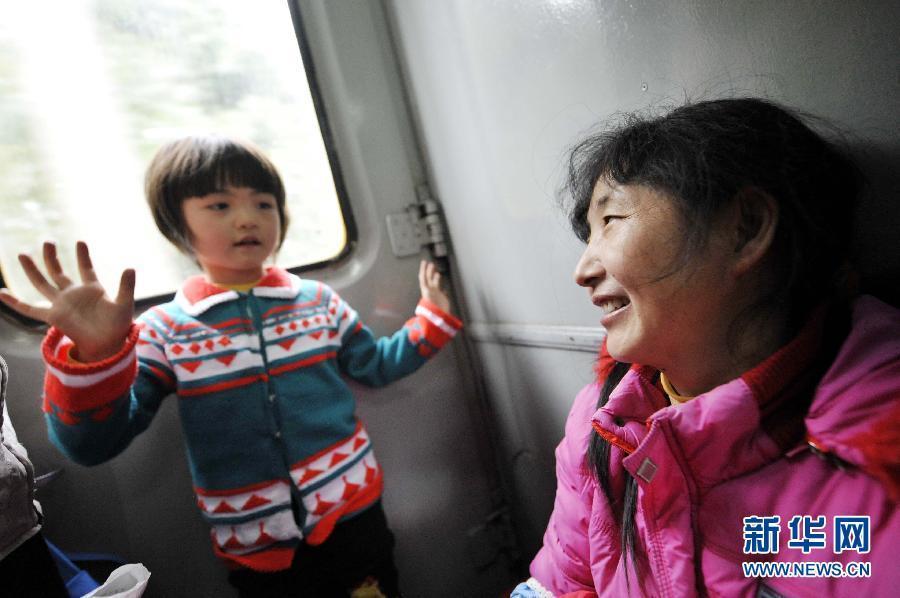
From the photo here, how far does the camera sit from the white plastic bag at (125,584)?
31.9 inches

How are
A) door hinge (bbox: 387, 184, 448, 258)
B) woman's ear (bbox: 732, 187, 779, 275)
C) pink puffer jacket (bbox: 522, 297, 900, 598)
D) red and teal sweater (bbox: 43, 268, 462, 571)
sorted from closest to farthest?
pink puffer jacket (bbox: 522, 297, 900, 598) → woman's ear (bbox: 732, 187, 779, 275) → red and teal sweater (bbox: 43, 268, 462, 571) → door hinge (bbox: 387, 184, 448, 258)

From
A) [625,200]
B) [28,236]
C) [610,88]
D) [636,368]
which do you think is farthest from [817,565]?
[28,236]

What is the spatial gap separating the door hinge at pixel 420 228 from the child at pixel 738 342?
1018 mm

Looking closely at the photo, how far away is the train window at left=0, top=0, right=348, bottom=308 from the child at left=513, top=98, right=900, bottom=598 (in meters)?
1.21

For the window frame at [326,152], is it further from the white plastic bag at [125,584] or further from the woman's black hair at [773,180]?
the woman's black hair at [773,180]

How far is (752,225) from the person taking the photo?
723 mm

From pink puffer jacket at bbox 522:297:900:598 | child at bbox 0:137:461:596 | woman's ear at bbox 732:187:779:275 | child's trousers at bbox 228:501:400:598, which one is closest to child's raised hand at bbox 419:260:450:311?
child at bbox 0:137:461:596

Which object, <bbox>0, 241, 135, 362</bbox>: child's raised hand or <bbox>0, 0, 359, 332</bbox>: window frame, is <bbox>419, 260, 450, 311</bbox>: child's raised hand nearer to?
<bbox>0, 0, 359, 332</bbox>: window frame

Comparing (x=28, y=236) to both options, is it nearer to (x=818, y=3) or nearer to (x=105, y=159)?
(x=105, y=159)

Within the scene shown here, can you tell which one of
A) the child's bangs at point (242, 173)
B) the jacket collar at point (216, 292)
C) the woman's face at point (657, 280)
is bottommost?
the woman's face at point (657, 280)

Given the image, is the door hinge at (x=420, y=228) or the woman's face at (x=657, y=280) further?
the door hinge at (x=420, y=228)

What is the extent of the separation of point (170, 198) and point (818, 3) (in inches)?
54.8

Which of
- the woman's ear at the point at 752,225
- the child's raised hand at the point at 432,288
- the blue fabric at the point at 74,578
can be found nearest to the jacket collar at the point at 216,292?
the child's raised hand at the point at 432,288

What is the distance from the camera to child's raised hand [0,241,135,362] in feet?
3.11
